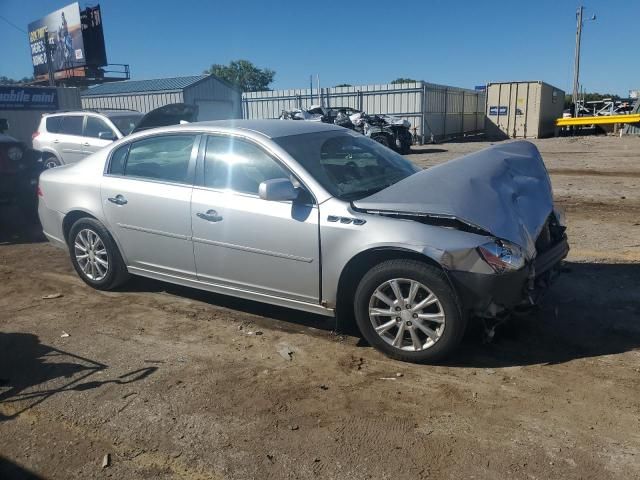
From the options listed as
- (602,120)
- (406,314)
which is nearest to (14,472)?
(406,314)

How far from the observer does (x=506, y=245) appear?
3.35 meters

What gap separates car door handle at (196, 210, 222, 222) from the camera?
4.17 metres

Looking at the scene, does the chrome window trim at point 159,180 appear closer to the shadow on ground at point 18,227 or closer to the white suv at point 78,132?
the shadow on ground at point 18,227

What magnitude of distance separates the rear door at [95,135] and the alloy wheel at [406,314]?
846 centimetres

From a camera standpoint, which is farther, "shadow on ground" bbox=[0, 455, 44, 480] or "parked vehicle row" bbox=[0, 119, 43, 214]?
"parked vehicle row" bbox=[0, 119, 43, 214]

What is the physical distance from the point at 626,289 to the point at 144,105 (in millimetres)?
31309

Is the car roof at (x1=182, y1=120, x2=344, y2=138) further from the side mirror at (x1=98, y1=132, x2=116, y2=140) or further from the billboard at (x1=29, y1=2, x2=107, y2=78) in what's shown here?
the billboard at (x1=29, y1=2, x2=107, y2=78)

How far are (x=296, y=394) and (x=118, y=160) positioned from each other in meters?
2.94

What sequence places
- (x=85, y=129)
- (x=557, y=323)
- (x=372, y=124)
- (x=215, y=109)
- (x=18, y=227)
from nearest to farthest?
(x=557, y=323) < (x=18, y=227) < (x=85, y=129) < (x=372, y=124) < (x=215, y=109)

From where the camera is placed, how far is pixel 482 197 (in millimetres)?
3611

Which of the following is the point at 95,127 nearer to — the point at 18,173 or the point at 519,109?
the point at 18,173

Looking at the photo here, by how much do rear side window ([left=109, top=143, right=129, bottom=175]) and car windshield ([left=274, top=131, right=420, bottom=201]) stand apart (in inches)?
Answer: 65.3

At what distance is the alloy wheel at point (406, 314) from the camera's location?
3480mm

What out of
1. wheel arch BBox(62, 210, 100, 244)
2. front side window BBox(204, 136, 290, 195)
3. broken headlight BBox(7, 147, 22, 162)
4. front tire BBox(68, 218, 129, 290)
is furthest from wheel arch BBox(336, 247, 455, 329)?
broken headlight BBox(7, 147, 22, 162)
